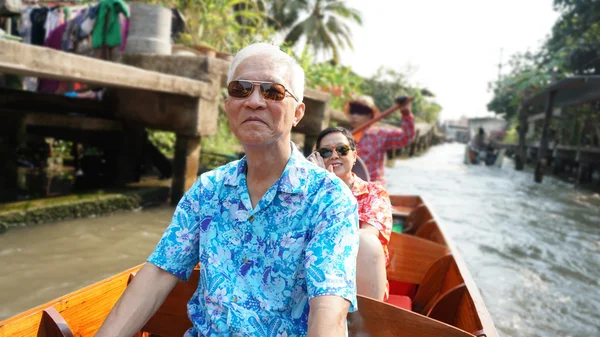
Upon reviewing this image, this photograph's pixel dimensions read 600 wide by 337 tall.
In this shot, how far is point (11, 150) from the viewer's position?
18.6 ft

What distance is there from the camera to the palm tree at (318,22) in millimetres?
23234

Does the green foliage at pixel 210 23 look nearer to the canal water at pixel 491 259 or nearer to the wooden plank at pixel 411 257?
the canal water at pixel 491 259

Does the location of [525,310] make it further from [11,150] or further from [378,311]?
[11,150]

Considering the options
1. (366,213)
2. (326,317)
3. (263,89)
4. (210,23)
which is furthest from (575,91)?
(326,317)

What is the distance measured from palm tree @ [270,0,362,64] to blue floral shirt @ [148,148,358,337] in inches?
887

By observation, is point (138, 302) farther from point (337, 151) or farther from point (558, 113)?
point (558, 113)

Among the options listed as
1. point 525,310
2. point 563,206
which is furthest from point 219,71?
point 563,206

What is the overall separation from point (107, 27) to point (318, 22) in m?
18.4

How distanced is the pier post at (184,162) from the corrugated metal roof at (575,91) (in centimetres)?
800

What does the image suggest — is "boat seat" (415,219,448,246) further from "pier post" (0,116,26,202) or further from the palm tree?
the palm tree

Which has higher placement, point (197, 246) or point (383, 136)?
point (383, 136)

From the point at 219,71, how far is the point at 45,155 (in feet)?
12.2

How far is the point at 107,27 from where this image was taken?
6.48m

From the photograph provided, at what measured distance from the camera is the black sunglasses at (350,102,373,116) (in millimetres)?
4848
